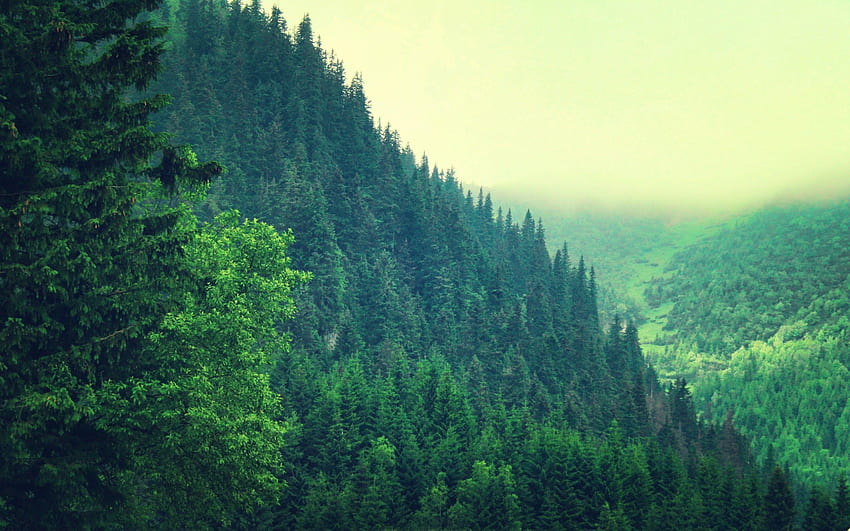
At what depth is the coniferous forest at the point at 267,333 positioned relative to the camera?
23.4 meters

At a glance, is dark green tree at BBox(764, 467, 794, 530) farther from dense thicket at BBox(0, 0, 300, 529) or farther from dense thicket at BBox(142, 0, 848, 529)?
dense thicket at BBox(0, 0, 300, 529)

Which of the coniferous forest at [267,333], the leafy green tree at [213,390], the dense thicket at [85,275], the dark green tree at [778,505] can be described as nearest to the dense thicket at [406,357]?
the coniferous forest at [267,333]

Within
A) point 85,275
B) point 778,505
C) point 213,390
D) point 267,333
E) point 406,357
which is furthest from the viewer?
point 406,357

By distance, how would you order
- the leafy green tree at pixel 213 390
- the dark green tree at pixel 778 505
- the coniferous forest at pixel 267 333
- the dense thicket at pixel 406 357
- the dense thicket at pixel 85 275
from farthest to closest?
the dark green tree at pixel 778 505, the dense thicket at pixel 406 357, the leafy green tree at pixel 213 390, the coniferous forest at pixel 267 333, the dense thicket at pixel 85 275

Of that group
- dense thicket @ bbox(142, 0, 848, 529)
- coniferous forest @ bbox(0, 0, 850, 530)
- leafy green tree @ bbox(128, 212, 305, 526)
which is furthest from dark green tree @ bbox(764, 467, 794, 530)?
leafy green tree @ bbox(128, 212, 305, 526)

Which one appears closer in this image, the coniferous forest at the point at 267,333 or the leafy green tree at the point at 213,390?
the coniferous forest at the point at 267,333

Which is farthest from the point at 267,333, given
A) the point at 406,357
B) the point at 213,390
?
the point at 406,357

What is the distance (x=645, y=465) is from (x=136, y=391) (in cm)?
6711

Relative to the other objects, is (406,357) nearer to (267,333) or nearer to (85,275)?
(267,333)

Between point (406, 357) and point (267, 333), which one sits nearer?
point (267, 333)

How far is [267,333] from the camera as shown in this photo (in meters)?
40.8

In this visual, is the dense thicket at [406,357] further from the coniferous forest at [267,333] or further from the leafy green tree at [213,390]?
the leafy green tree at [213,390]

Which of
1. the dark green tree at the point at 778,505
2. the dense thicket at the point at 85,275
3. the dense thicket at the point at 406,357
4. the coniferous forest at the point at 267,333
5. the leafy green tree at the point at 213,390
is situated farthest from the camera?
the dark green tree at the point at 778,505

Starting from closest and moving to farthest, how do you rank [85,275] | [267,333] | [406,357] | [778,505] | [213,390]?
[85,275]
[213,390]
[267,333]
[778,505]
[406,357]
